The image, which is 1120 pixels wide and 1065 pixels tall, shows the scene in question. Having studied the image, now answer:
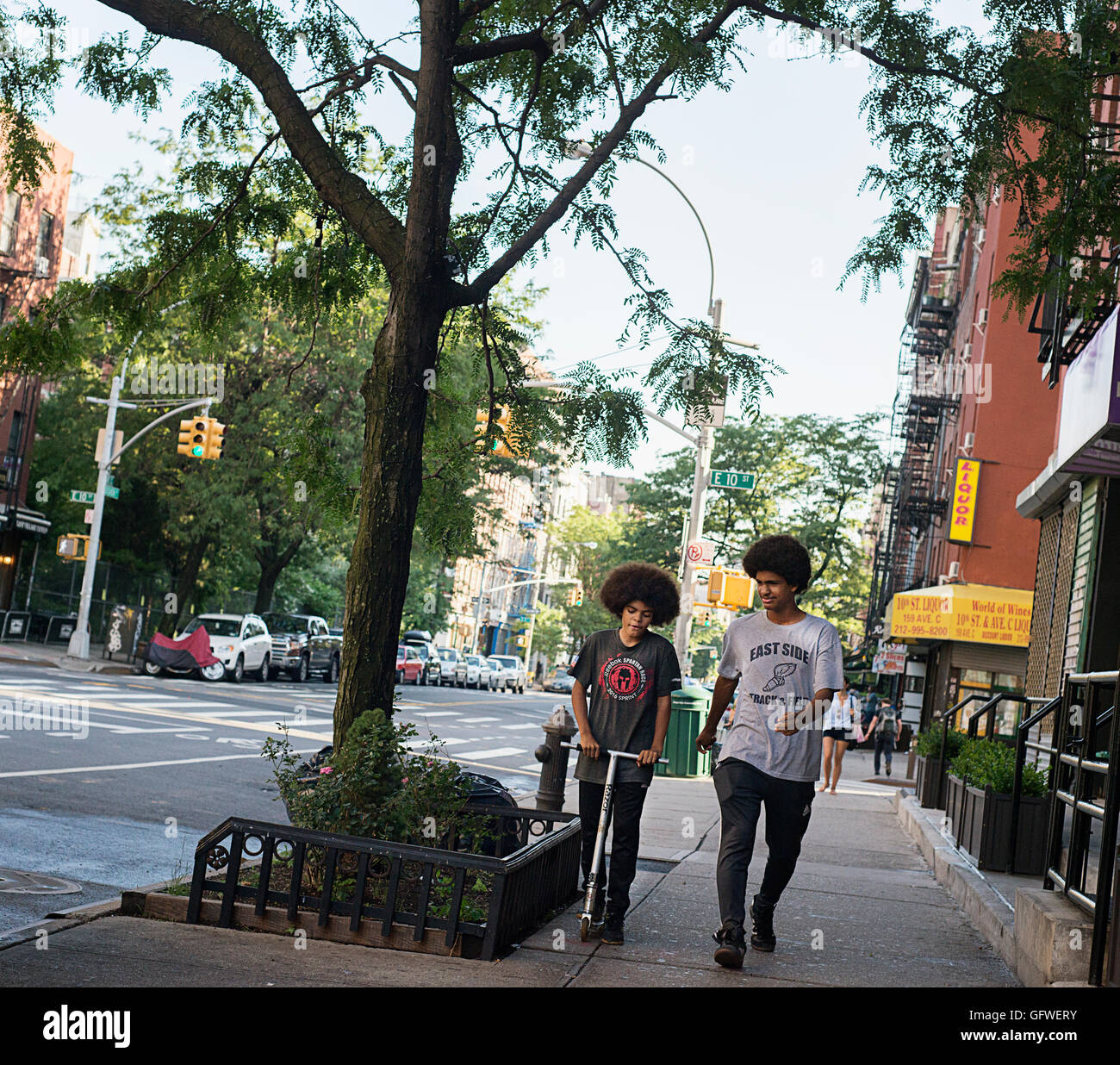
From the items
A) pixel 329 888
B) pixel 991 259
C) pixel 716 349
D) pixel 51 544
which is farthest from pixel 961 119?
pixel 51 544

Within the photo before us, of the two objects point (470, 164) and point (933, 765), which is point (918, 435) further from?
point (470, 164)

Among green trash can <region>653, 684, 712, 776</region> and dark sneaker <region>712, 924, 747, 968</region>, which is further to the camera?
green trash can <region>653, 684, 712, 776</region>

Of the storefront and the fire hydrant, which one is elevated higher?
the storefront

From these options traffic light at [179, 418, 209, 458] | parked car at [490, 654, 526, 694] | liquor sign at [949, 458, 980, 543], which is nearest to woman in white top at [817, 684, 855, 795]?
liquor sign at [949, 458, 980, 543]

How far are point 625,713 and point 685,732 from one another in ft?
41.3

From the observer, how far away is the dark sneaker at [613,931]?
649 centimetres

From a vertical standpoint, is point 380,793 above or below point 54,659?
above

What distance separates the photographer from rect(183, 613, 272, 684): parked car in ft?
107

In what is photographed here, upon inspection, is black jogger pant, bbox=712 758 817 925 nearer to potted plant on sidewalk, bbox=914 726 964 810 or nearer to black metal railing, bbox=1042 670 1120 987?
black metal railing, bbox=1042 670 1120 987

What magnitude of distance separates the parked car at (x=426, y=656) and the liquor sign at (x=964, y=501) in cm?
2658

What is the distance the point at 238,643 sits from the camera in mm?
33125

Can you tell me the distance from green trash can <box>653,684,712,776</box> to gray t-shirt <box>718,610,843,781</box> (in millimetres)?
12346

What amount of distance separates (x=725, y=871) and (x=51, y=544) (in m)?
40.8

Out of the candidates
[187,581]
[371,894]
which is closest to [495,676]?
[187,581]
